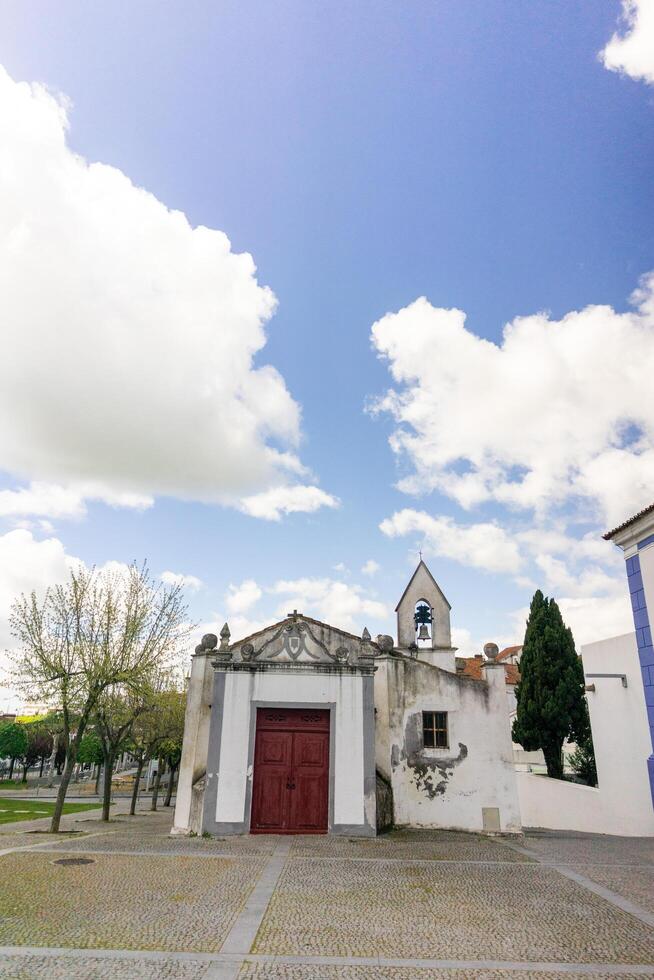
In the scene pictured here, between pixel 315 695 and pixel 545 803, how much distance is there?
13.8 m

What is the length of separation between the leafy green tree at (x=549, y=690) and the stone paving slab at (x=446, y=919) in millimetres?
20927

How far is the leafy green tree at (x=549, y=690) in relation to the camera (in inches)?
1144

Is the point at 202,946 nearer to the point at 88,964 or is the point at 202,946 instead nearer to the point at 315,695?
the point at 88,964

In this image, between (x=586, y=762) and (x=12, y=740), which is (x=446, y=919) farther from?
(x=12, y=740)

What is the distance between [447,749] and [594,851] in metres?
4.35

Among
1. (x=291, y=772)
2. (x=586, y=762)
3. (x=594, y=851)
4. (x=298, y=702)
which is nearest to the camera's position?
(x=594, y=851)

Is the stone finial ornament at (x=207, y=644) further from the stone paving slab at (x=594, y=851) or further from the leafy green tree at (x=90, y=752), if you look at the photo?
the leafy green tree at (x=90, y=752)

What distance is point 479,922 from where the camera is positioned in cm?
722

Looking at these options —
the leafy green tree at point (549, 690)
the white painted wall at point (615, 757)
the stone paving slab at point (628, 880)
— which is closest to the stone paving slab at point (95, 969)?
the stone paving slab at point (628, 880)

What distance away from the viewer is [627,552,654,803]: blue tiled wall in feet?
49.7

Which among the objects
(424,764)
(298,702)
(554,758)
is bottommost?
(554,758)

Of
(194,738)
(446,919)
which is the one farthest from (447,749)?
(446,919)

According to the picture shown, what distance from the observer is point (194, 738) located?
1551 centimetres

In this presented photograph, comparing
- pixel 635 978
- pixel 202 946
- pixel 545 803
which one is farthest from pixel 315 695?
pixel 545 803
